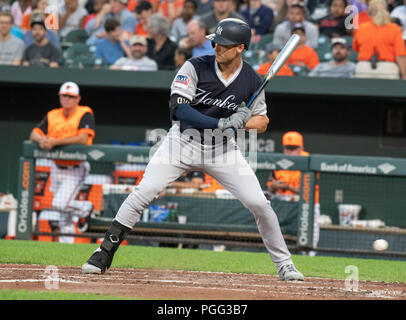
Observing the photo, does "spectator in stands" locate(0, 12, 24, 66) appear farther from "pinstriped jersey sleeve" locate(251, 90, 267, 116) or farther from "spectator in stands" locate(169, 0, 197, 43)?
"pinstriped jersey sleeve" locate(251, 90, 267, 116)

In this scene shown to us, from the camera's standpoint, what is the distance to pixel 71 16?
13023mm

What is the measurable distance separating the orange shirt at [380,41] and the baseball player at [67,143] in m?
4.06

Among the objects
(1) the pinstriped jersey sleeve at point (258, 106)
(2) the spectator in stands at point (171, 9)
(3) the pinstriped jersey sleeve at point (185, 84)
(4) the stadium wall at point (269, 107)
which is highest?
(2) the spectator in stands at point (171, 9)

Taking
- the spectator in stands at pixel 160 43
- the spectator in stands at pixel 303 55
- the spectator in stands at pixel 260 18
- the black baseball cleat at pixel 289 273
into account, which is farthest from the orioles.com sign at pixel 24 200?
the spectator in stands at pixel 260 18

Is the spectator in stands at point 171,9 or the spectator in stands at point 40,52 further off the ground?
the spectator in stands at point 171,9

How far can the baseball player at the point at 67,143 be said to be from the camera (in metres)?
9.16

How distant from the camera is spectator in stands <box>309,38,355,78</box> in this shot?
11.1 metres

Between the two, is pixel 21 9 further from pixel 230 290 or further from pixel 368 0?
pixel 230 290

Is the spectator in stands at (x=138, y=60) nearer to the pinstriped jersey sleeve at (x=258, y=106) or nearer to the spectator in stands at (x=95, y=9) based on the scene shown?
the spectator in stands at (x=95, y=9)

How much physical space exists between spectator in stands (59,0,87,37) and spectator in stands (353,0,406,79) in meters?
4.63

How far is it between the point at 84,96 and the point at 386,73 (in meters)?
→ 4.91

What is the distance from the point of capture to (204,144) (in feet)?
18.3
